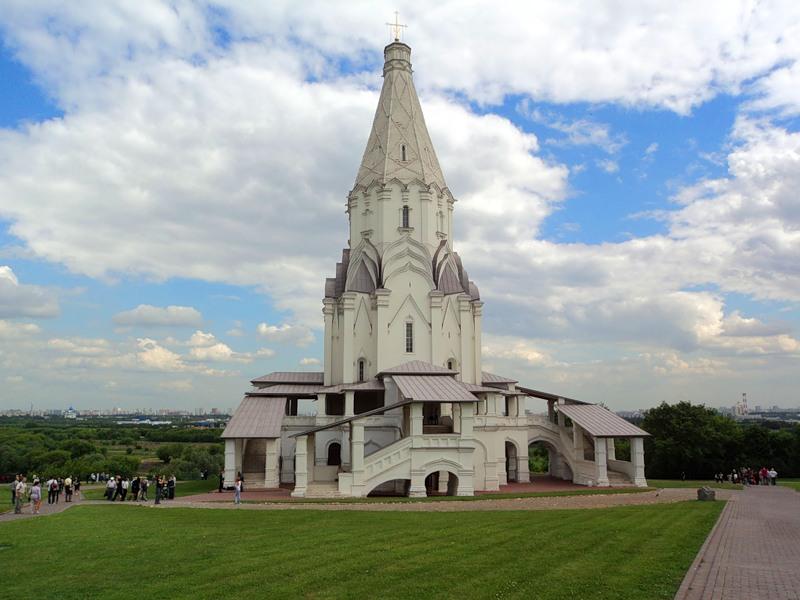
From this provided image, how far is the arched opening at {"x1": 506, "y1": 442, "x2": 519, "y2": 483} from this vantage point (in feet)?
112

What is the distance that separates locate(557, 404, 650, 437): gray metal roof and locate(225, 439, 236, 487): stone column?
17.4 meters

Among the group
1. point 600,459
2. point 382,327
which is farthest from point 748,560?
point 382,327

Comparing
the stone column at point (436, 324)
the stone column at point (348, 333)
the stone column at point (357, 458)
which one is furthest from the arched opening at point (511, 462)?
the stone column at point (357, 458)

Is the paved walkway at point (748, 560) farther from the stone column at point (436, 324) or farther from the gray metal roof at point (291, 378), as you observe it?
the gray metal roof at point (291, 378)

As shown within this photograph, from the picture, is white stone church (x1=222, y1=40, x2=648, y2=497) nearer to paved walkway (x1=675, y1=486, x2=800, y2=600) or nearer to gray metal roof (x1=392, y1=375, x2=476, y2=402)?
gray metal roof (x1=392, y1=375, x2=476, y2=402)

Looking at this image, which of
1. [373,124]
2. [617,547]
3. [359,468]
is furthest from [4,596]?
[373,124]

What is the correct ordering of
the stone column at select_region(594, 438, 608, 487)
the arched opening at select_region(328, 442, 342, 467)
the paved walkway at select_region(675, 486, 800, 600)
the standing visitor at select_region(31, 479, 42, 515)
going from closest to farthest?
1. the paved walkway at select_region(675, 486, 800, 600)
2. the standing visitor at select_region(31, 479, 42, 515)
3. the stone column at select_region(594, 438, 608, 487)
4. the arched opening at select_region(328, 442, 342, 467)

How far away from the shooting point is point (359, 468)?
85.2 feet

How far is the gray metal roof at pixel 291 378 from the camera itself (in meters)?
37.6

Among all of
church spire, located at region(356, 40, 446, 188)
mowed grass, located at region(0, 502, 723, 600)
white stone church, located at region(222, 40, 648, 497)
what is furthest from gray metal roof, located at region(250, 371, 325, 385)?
mowed grass, located at region(0, 502, 723, 600)

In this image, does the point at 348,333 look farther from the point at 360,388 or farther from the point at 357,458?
the point at 357,458

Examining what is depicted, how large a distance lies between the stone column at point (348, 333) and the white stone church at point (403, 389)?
60mm

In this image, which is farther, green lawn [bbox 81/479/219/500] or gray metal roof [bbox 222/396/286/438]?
gray metal roof [bbox 222/396/286/438]

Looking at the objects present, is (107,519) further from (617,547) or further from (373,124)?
(373,124)
